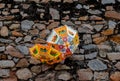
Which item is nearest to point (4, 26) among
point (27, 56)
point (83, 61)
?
point (27, 56)

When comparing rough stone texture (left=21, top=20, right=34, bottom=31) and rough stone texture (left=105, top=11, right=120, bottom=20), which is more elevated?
rough stone texture (left=105, top=11, right=120, bottom=20)

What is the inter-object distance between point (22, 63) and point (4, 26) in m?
0.72

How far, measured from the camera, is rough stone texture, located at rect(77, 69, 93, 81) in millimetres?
5877

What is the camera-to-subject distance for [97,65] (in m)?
6.00

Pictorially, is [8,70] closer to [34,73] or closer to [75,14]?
[34,73]

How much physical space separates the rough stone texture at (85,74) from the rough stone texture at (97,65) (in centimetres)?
8

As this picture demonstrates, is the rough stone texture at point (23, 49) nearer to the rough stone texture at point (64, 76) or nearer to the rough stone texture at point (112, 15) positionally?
the rough stone texture at point (64, 76)

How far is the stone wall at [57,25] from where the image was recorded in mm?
5938

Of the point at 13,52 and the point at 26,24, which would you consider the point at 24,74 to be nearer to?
the point at 13,52

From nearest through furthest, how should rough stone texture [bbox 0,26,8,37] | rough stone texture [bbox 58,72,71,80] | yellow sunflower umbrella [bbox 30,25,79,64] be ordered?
yellow sunflower umbrella [bbox 30,25,79,64], rough stone texture [bbox 58,72,71,80], rough stone texture [bbox 0,26,8,37]

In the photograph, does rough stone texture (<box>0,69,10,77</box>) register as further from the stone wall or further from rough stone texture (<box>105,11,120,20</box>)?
rough stone texture (<box>105,11,120,20</box>)

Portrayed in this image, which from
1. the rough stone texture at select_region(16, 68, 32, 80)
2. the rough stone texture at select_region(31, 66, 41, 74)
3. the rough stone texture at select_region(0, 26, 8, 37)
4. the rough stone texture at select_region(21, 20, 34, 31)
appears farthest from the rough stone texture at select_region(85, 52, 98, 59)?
the rough stone texture at select_region(0, 26, 8, 37)

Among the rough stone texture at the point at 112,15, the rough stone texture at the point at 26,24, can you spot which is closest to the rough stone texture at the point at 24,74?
the rough stone texture at the point at 26,24

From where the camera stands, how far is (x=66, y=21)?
6.56m
